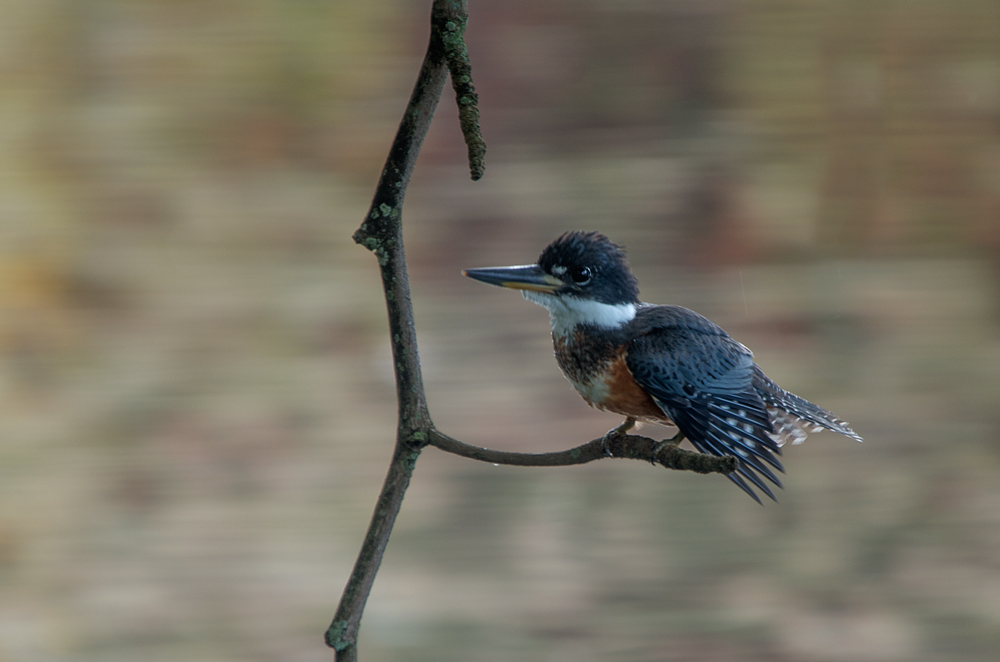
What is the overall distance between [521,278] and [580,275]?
0.24ft

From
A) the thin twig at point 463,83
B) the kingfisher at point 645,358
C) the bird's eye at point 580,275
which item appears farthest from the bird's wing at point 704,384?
the thin twig at point 463,83

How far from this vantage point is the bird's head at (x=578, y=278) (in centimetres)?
82

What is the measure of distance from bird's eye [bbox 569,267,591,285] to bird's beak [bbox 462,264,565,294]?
14 millimetres

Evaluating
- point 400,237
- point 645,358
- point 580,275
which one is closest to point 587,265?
point 580,275

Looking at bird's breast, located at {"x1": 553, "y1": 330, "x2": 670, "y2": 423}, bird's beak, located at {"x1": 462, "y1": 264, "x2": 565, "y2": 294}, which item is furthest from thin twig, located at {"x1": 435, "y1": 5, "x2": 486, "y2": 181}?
bird's breast, located at {"x1": 553, "y1": 330, "x2": 670, "y2": 423}

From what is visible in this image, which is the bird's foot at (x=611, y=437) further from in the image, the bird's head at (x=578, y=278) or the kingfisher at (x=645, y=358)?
the bird's head at (x=578, y=278)

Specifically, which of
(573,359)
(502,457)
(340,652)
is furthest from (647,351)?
(340,652)

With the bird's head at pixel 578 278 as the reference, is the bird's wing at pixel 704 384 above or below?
below

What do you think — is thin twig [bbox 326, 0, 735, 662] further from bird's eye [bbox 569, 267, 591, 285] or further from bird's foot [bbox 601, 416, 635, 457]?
bird's eye [bbox 569, 267, 591, 285]

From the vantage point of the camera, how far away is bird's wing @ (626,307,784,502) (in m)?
0.78

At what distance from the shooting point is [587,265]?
0.84m

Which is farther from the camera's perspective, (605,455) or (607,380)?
(607,380)

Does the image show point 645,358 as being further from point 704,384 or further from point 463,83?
point 463,83

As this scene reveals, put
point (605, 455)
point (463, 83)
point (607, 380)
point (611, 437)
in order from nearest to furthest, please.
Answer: point (463, 83) < point (605, 455) < point (611, 437) < point (607, 380)
